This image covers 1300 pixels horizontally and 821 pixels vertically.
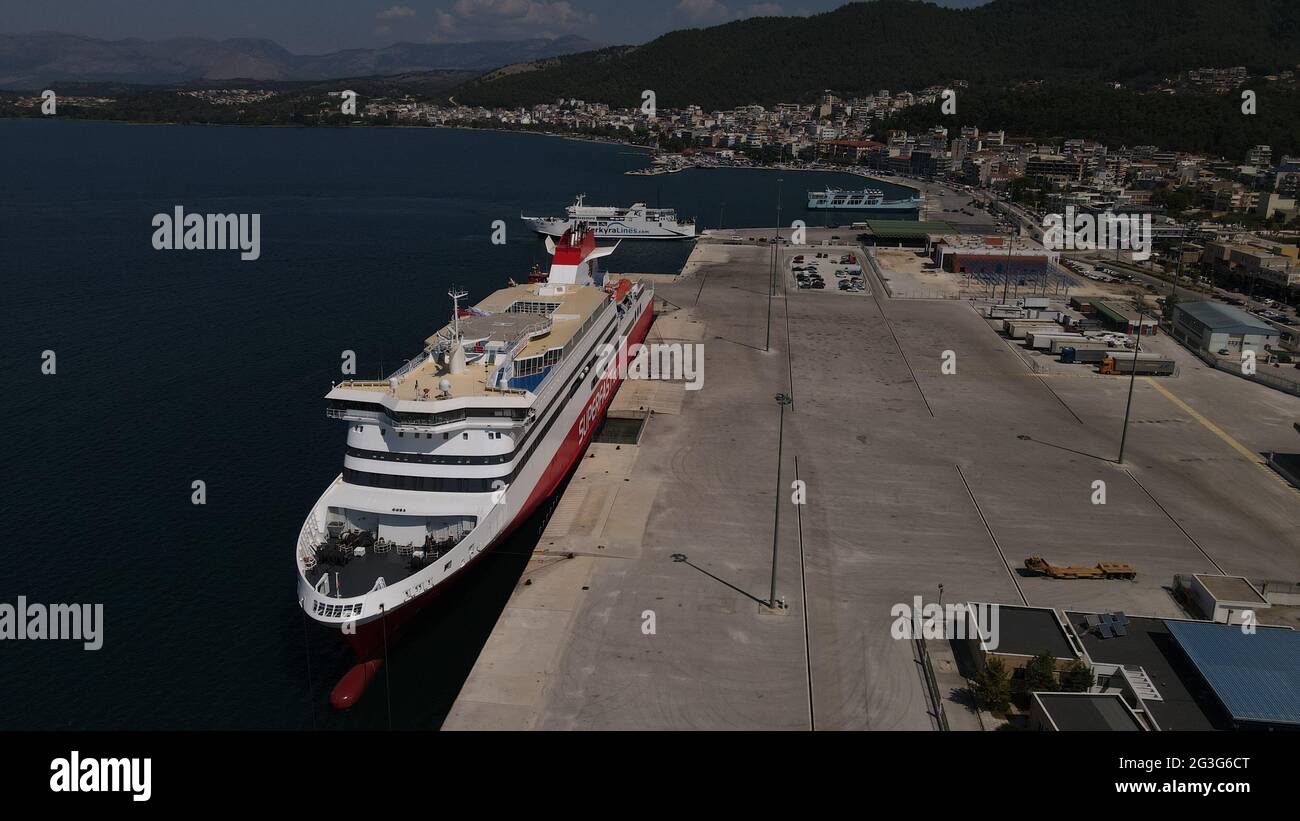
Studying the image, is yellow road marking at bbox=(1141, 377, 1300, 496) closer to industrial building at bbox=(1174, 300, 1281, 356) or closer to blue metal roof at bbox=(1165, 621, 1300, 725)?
industrial building at bbox=(1174, 300, 1281, 356)

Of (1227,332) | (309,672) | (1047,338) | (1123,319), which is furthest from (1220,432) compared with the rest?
(309,672)

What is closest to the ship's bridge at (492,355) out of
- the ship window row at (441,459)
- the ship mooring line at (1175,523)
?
the ship window row at (441,459)

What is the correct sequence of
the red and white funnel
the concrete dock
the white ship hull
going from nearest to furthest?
the concrete dock → the white ship hull → the red and white funnel

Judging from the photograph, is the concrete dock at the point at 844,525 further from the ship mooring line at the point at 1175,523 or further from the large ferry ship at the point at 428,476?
the large ferry ship at the point at 428,476

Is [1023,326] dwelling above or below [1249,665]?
above

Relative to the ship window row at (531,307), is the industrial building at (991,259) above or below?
above

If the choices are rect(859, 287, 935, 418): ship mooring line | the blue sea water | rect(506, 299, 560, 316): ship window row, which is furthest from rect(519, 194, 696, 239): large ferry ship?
rect(506, 299, 560, 316): ship window row

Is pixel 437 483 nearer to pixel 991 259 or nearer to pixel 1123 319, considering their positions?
pixel 1123 319
